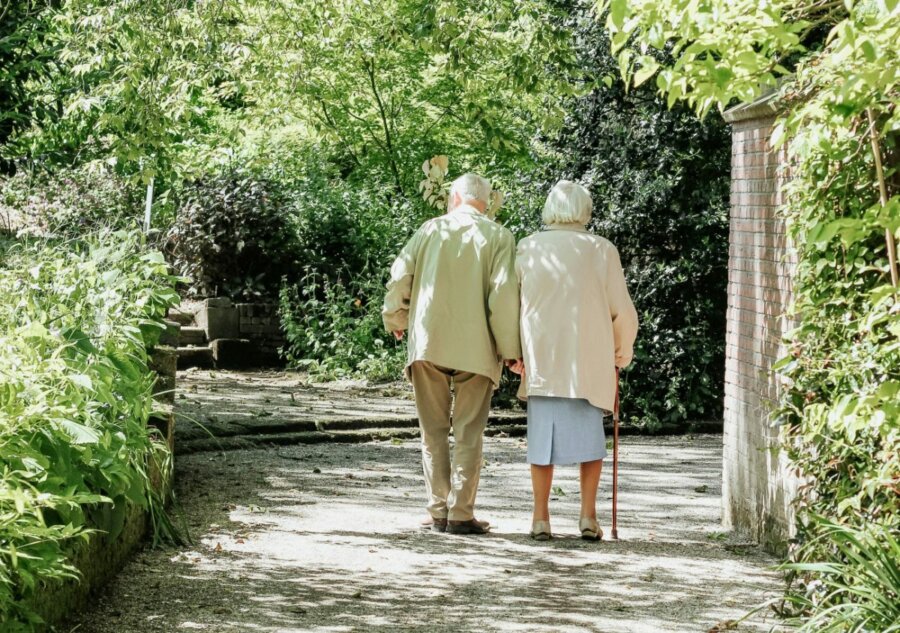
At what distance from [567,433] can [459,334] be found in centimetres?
82

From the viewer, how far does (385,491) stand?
869 cm

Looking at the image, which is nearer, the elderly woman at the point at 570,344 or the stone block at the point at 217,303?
the elderly woman at the point at 570,344

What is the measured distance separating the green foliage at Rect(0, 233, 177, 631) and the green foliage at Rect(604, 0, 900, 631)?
7.59ft

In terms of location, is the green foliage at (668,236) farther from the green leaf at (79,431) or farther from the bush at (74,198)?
the green leaf at (79,431)

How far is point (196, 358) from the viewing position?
50.0ft

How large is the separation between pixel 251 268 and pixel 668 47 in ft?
20.9

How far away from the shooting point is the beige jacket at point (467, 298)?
7.34 m

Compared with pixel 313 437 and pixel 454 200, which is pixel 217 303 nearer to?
pixel 313 437

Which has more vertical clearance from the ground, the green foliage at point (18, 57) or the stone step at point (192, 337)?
the green foliage at point (18, 57)

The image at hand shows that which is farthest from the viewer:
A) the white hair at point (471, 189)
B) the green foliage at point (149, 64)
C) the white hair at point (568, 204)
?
the green foliage at point (149, 64)

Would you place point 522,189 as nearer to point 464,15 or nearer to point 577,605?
point 464,15

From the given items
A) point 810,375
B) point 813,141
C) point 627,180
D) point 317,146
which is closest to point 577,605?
point 810,375

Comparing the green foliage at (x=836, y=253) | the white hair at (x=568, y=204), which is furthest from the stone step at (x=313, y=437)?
the green foliage at (x=836, y=253)

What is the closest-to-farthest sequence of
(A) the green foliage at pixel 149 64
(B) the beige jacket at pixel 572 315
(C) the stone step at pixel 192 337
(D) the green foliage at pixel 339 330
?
(B) the beige jacket at pixel 572 315 < (A) the green foliage at pixel 149 64 < (D) the green foliage at pixel 339 330 < (C) the stone step at pixel 192 337
